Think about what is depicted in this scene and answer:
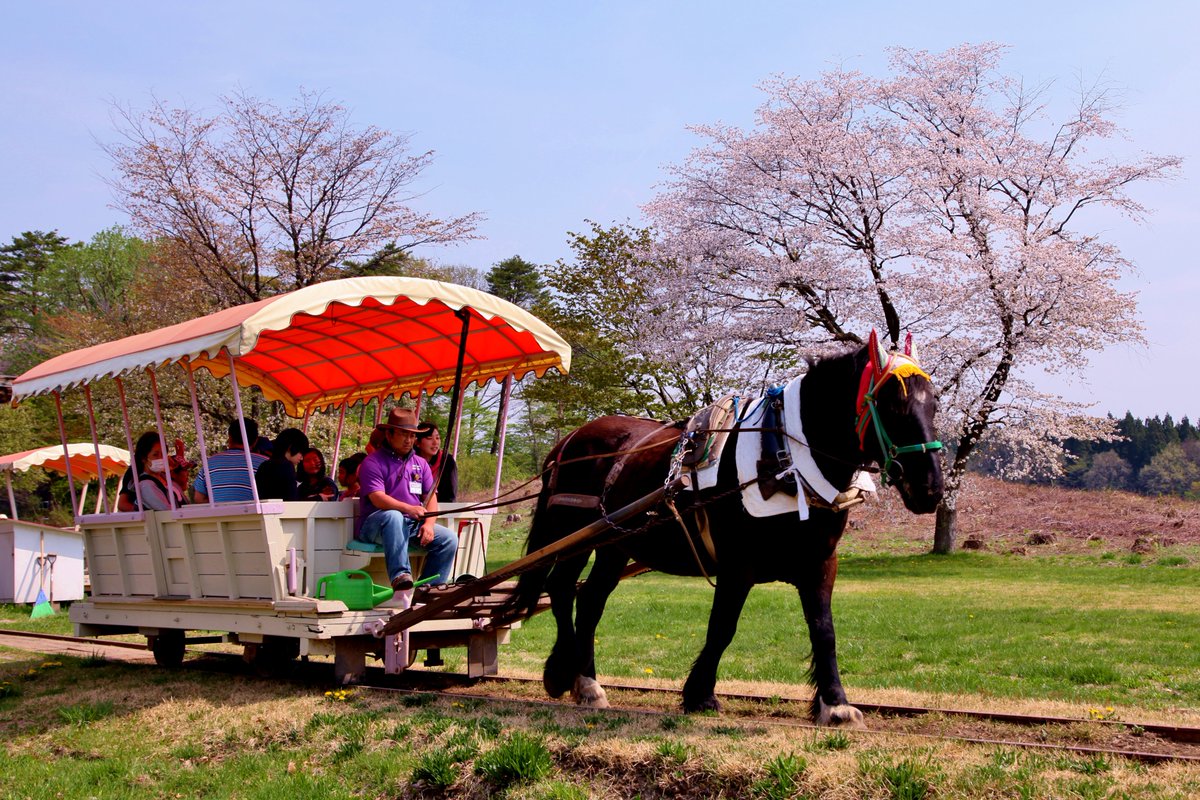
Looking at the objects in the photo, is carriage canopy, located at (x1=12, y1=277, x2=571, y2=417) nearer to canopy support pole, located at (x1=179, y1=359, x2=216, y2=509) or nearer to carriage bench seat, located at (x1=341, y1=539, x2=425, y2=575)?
canopy support pole, located at (x1=179, y1=359, x2=216, y2=509)

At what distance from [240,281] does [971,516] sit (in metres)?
20.2

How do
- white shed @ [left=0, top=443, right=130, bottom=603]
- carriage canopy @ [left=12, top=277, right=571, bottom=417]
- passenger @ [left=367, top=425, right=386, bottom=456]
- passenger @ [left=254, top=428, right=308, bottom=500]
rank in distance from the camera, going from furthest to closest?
white shed @ [left=0, top=443, right=130, bottom=603], passenger @ [left=254, top=428, right=308, bottom=500], passenger @ [left=367, top=425, right=386, bottom=456], carriage canopy @ [left=12, top=277, right=571, bottom=417]

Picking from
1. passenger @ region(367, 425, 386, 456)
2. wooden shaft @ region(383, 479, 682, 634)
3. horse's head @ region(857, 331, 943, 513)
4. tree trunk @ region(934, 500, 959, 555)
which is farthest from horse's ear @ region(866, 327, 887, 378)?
tree trunk @ region(934, 500, 959, 555)

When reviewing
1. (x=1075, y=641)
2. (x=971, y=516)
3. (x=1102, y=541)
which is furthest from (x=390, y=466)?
(x=971, y=516)

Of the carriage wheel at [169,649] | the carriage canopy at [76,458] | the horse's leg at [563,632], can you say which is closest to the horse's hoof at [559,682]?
the horse's leg at [563,632]

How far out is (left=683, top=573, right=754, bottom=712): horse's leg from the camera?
594cm

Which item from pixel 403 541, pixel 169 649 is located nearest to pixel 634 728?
pixel 403 541

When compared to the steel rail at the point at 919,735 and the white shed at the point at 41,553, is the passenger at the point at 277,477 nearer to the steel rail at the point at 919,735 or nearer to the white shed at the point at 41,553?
the steel rail at the point at 919,735

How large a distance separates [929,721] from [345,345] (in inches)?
233

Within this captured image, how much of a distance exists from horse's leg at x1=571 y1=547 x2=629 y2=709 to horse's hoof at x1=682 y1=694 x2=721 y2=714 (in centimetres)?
95

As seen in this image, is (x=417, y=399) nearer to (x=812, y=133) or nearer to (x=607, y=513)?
(x=607, y=513)

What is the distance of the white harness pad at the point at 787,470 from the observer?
559 centimetres

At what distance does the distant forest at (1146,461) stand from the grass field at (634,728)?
5006 cm

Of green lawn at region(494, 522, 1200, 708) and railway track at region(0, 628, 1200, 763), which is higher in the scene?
railway track at region(0, 628, 1200, 763)
